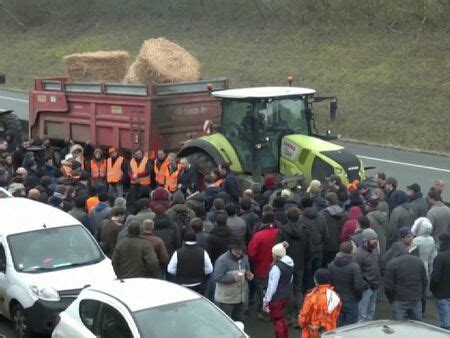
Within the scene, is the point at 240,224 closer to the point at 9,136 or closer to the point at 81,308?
the point at 81,308

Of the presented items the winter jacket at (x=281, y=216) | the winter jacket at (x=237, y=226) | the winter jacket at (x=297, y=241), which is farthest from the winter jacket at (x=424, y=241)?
the winter jacket at (x=237, y=226)

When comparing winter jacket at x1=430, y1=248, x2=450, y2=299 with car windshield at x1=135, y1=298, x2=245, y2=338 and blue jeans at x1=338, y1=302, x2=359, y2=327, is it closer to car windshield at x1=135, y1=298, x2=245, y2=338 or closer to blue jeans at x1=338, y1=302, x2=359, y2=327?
blue jeans at x1=338, y1=302, x2=359, y2=327

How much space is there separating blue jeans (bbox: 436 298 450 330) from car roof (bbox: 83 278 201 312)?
391cm

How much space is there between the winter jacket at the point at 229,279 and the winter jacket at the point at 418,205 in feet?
12.7

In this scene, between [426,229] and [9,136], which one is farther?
[9,136]

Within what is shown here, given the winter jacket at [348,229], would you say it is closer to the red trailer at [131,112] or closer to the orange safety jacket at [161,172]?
the orange safety jacket at [161,172]

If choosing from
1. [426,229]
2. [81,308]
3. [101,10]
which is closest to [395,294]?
[426,229]

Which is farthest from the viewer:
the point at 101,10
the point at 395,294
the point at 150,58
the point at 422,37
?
the point at 101,10

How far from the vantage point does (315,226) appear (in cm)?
1340

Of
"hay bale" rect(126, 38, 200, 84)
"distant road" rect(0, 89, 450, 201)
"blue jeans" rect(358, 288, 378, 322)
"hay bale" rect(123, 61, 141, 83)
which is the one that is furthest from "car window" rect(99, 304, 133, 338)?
"distant road" rect(0, 89, 450, 201)

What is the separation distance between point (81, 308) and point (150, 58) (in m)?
11.9

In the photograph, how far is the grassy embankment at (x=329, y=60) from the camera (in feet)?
103

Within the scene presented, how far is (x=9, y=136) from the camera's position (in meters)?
22.2

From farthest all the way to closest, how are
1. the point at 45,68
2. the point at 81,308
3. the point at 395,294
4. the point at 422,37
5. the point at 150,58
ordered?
the point at 45,68
the point at 422,37
the point at 150,58
the point at 395,294
the point at 81,308
